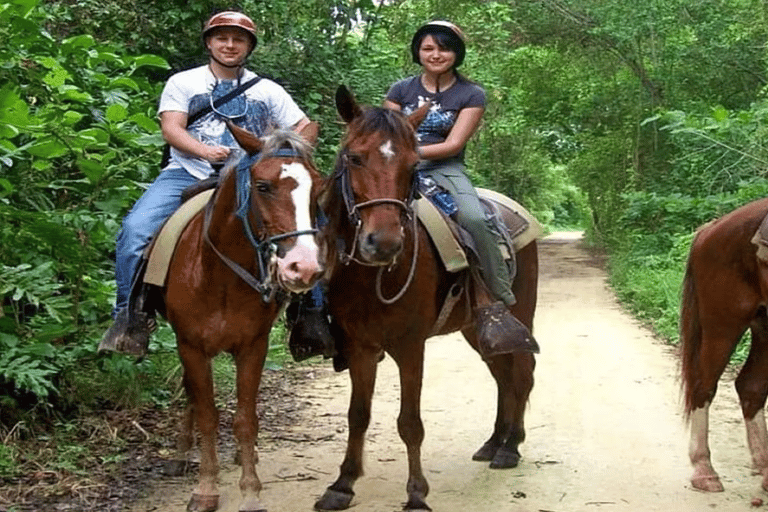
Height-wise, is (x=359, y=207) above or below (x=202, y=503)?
above

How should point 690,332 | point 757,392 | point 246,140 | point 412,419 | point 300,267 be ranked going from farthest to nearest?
point 690,332, point 757,392, point 412,419, point 246,140, point 300,267

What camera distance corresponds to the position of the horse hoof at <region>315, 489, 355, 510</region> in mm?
5039

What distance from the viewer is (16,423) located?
5.81 metres

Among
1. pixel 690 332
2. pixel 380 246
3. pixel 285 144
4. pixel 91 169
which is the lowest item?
pixel 690 332

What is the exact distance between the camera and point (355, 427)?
5.18 metres

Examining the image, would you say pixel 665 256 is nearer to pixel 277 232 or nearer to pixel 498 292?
pixel 498 292

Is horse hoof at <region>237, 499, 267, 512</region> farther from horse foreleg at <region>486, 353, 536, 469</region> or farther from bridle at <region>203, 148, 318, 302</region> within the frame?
horse foreleg at <region>486, 353, 536, 469</region>

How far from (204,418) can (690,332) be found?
10.1 feet

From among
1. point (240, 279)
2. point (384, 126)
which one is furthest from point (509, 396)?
point (384, 126)

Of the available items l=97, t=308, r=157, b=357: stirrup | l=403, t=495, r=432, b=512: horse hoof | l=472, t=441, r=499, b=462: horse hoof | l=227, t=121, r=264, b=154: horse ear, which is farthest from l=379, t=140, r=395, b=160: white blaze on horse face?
l=472, t=441, r=499, b=462: horse hoof

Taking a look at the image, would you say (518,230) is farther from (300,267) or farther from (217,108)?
(300,267)

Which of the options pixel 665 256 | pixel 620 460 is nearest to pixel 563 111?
pixel 665 256

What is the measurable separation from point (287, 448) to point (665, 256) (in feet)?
39.7

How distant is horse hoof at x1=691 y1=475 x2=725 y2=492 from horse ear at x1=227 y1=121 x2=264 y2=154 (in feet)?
10.3
